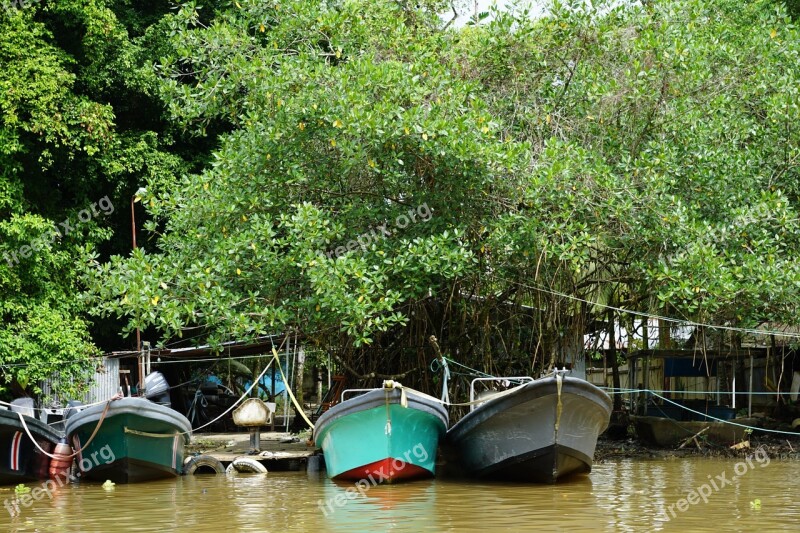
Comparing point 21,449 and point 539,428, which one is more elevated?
point 539,428

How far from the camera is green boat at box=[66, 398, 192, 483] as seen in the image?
10.7m

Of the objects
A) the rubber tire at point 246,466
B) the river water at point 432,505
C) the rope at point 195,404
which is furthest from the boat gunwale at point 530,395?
the rope at point 195,404

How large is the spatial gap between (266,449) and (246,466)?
48.4 inches

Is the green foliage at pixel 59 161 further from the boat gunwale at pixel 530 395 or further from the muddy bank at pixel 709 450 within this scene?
the muddy bank at pixel 709 450

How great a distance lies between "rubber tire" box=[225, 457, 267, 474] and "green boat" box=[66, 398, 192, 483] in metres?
0.85

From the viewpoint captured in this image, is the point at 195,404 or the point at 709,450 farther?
the point at 195,404

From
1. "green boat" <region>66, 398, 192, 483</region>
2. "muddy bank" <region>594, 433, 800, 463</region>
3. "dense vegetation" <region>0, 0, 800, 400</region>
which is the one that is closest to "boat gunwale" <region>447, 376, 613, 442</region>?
"dense vegetation" <region>0, 0, 800, 400</region>

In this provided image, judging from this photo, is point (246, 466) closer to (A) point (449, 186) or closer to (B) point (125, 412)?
(B) point (125, 412)

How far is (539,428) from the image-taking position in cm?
993

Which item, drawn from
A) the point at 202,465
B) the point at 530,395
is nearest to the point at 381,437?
the point at 530,395

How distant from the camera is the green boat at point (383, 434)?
1004 centimetres

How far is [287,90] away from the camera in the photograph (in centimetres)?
1177

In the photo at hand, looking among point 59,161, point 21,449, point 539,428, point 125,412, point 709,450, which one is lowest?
point 709,450

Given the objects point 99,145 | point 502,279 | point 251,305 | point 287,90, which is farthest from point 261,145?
point 99,145
